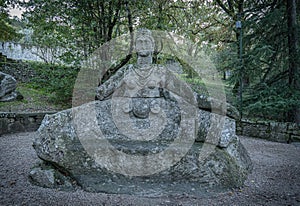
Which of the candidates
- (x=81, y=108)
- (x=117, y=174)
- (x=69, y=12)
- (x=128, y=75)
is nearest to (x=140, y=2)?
(x=69, y=12)

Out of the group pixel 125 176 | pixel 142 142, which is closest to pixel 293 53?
pixel 142 142

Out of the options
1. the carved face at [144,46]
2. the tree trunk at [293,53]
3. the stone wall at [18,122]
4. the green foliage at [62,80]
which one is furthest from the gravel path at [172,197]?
the green foliage at [62,80]

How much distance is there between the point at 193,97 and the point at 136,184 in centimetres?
146

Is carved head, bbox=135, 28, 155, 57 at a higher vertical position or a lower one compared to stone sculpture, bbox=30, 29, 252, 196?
higher

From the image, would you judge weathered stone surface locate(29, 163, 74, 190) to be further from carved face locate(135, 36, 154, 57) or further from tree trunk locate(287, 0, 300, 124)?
tree trunk locate(287, 0, 300, 124)

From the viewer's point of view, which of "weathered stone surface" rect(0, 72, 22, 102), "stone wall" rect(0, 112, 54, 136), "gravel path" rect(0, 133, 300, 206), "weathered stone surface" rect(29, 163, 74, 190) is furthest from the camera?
"weathered stone surface" rect(0, 72, 22, 102)

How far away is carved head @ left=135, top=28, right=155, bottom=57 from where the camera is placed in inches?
127

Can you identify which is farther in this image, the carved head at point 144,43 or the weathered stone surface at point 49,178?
the carved head at point 144,43

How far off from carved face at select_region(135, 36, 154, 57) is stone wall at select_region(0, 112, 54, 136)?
473 cm

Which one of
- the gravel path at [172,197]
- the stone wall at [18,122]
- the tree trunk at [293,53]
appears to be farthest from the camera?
the tree trunk at [293,53]

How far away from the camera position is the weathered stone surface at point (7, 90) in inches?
305

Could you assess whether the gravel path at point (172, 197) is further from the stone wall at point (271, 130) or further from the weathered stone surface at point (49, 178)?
the stone wall at point (271, 130)


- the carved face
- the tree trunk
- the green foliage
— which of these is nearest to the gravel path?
the carved face

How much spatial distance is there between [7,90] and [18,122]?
2.25 m
